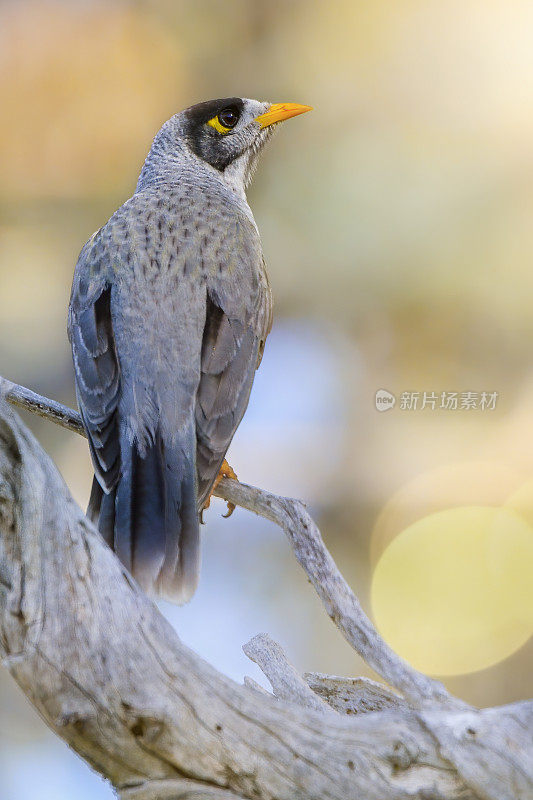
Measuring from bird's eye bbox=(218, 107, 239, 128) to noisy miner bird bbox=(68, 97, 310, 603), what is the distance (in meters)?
0.84

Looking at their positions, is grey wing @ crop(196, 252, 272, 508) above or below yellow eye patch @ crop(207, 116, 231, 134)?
below

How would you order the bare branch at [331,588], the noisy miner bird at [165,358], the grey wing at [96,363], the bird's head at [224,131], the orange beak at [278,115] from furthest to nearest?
the orange beak at [278,115], the bird's head at [224,131], the grey wing at [96,363], the noisy miner bird at [165,358], the bare branch at [331,588]

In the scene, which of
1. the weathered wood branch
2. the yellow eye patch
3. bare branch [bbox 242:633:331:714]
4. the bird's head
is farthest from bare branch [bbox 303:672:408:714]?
the yellow eye patch

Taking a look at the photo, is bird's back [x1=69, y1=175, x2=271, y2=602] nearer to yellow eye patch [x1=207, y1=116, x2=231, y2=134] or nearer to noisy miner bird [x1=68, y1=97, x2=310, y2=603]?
noisy miner bird [x1=68, y1=97, x2=310, y2=603]

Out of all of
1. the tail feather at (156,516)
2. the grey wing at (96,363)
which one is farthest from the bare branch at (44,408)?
the tail feather at (156,516)

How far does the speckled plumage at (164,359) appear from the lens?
122 inches

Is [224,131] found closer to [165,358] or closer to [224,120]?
[224,120]

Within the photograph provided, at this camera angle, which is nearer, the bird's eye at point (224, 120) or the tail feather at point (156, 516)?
the tail feather at point (156, 516)

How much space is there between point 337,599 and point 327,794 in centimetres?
74

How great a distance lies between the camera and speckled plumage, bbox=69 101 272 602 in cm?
310

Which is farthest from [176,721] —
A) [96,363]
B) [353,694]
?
[96,363]

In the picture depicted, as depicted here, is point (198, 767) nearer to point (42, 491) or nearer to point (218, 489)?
point (42, 491)

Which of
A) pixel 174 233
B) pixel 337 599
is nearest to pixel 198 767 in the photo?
pixel 337 599

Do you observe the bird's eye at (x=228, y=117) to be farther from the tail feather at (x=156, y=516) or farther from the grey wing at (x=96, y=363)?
the tail feather at (x=156, y=516)
